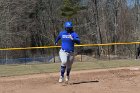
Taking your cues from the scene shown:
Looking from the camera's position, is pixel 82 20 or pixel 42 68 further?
pixel 82 20

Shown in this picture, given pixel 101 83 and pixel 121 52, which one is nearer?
pixel 101 83

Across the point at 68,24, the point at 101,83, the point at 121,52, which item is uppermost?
the point at 68,24

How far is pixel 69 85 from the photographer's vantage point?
12.1m

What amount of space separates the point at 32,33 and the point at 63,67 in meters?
42.7

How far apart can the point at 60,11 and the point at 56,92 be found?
48505 millimetres

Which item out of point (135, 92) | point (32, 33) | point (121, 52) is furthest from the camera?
point (32, 33)

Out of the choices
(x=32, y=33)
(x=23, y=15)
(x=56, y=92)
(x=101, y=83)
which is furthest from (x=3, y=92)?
(x=32, y=33)

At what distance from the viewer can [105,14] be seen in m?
62.7

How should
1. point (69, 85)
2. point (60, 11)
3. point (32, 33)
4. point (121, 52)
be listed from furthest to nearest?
point (60, 11), point (32, 33), point (121, 52), point (69, 85)

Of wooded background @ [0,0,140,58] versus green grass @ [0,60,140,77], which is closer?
green grass @ [0,60,140,77]

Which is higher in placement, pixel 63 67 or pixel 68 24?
pixel 68 24

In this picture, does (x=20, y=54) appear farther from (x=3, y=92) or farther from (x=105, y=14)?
(x=105, y=14)

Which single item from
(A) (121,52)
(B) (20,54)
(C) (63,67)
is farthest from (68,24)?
(A) (121,52)

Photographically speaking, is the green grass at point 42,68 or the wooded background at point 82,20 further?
the wooded background at point 82,20
